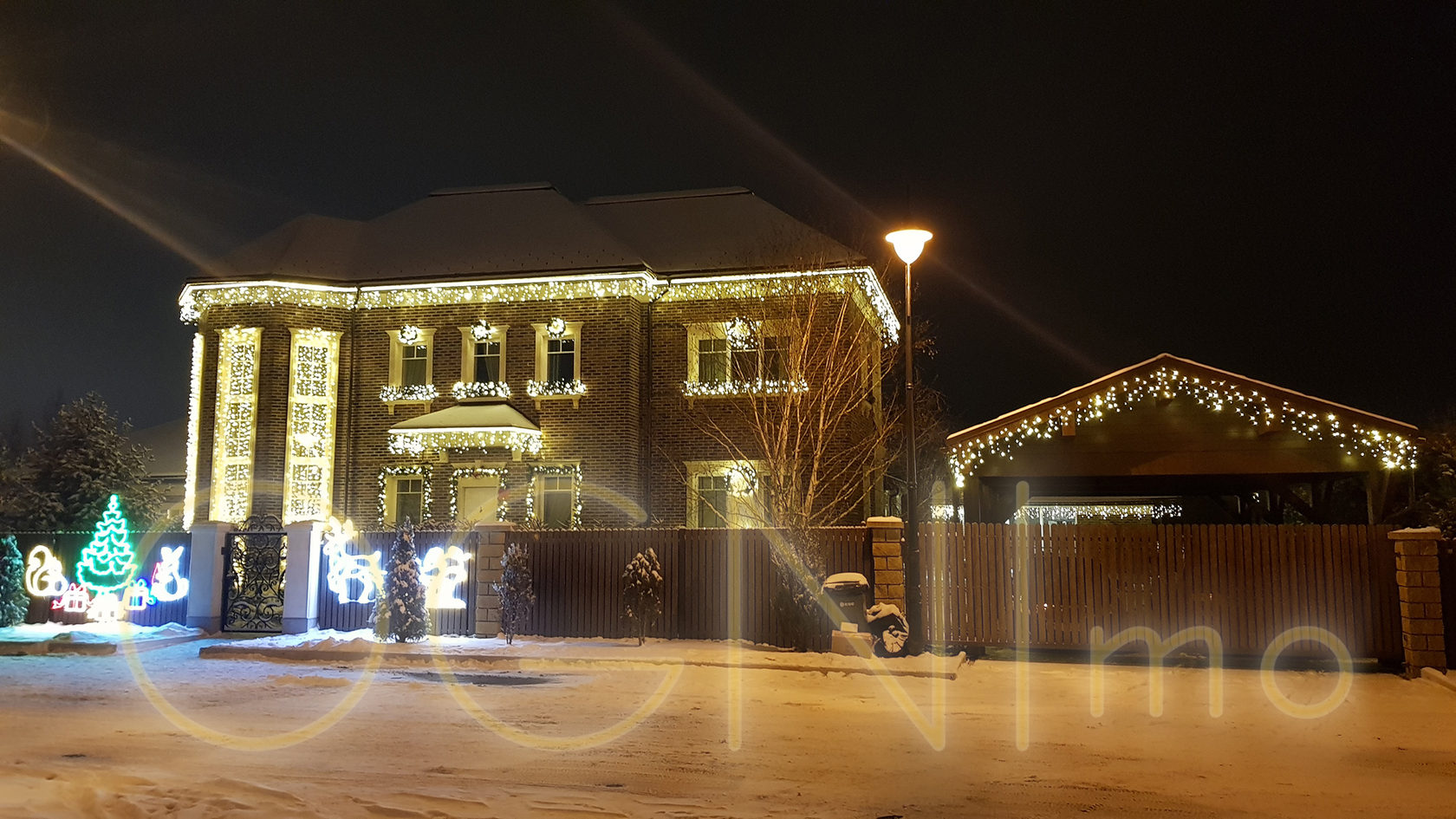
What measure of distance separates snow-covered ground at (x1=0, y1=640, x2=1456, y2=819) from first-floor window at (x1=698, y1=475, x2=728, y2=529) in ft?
31.2

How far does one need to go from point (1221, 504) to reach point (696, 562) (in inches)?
683

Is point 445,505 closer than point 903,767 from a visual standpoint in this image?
No

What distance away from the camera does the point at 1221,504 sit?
2697cm

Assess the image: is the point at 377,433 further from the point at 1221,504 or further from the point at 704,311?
the point at 1221,504

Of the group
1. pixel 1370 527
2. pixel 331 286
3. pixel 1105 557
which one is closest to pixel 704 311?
pixel 331 286

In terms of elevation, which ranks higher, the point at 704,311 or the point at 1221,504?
the point at 704,311

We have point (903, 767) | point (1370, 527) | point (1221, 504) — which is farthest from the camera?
point (1221, 504)

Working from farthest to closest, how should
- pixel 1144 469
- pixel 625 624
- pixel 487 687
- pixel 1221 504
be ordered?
pixel 1221 504 < pixel 1144 469 < pixel 625 624 < pixel 487 687

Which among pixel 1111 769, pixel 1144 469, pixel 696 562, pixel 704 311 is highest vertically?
pixel 704 311

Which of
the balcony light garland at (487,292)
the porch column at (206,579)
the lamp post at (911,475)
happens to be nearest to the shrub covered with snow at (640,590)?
the lamp post at (911,475)

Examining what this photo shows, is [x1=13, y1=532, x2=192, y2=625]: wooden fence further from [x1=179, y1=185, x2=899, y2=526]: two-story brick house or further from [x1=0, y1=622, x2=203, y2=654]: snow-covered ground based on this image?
[x1=179, y1=185, x2=899, y2=526]: two-story brick house

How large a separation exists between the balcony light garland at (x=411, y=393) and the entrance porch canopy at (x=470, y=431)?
0.48 meters

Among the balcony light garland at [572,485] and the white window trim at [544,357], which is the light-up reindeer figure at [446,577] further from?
the white window trim at [544,357]

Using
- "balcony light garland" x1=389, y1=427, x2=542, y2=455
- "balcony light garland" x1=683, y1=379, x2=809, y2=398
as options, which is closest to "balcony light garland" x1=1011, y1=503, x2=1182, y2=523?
"balcony light garland" x1=683, y1=379, x2=809, y2=398
